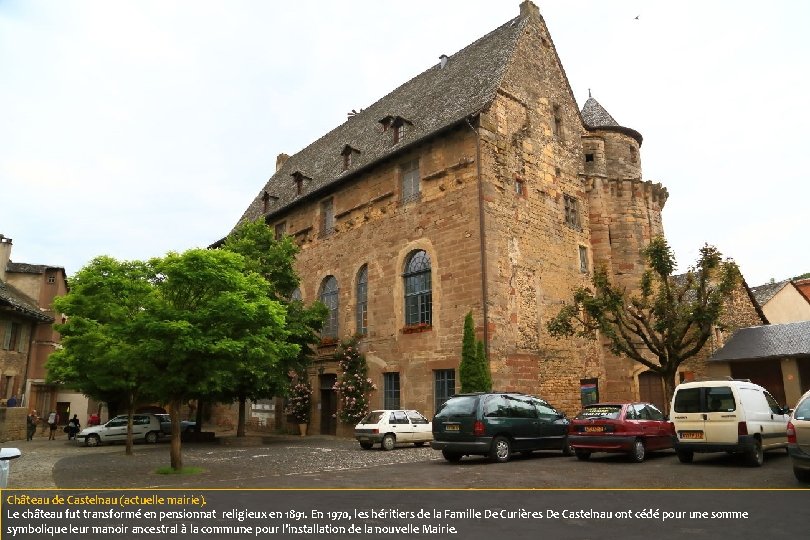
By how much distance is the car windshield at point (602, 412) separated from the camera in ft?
42.2

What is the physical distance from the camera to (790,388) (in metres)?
21.2

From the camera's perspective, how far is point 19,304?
2897cm

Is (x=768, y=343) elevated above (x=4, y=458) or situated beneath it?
elevated above

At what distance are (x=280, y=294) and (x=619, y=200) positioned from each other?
576 inches

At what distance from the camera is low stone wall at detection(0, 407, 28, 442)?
24172mm

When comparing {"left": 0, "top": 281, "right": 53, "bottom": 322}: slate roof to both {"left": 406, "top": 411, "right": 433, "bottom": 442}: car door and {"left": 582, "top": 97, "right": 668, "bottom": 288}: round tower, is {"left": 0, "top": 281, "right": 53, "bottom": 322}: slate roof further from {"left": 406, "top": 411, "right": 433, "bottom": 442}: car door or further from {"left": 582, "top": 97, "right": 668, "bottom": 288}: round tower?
{"left": 582, "top": 97, "right": 668, "bottom": 288}: round tower

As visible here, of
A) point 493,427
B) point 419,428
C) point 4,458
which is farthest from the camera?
point 419,428

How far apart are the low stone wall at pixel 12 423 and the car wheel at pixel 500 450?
21.9 meters

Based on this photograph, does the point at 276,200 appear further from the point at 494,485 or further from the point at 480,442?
the point at 494,485

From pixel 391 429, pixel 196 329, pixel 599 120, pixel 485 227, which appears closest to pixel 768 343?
pixel 599 120

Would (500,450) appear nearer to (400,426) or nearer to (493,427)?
(493,427)

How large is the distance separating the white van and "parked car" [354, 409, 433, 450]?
318 inches

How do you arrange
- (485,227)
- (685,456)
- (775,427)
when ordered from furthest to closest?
(485,227), (685,456), (775,427)

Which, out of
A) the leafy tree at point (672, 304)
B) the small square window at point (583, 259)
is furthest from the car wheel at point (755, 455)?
the small square window at point (583, 259)
